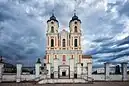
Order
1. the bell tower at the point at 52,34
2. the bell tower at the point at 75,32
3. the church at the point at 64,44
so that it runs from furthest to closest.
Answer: the bell tower at the point at 75,32 < the bell tower at the point at 52,34 < the church at the point at 64,44

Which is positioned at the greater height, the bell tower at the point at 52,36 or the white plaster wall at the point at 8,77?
the bell tower at the point at 52,36

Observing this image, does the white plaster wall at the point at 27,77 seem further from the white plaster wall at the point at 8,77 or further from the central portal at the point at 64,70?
the central portal at the point at 64,70

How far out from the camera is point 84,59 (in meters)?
50.1

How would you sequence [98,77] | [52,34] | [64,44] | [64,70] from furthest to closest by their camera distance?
[64,44], [52,34], [64,70], [98,77]

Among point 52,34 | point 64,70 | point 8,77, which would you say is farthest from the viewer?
point 52,34

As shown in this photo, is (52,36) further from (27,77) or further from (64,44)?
(27,77)

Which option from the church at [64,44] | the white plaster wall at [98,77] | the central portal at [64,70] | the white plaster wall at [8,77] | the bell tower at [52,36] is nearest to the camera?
the white plaster wall at [8,77]

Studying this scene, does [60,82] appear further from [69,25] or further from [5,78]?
[69,25]

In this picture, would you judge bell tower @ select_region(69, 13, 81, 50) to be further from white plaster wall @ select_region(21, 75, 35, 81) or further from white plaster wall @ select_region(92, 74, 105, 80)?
white plaster wall @ select_region(21, 75, 35, 81)

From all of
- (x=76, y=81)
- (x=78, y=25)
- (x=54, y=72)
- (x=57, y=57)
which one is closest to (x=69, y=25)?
(x=78, y=25)

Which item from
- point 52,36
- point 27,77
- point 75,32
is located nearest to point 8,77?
point 27,77

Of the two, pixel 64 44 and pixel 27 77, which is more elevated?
pixel 64 44

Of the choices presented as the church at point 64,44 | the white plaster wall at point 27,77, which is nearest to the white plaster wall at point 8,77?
the white plaster wall at point 27,77

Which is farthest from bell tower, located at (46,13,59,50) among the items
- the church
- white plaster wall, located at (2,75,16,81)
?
white plaster wall, located at (2,75,16,81)
